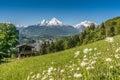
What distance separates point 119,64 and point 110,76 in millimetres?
487

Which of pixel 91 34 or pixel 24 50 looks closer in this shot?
pixel 24 50

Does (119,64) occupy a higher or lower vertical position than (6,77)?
higher

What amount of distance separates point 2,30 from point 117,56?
317 feet

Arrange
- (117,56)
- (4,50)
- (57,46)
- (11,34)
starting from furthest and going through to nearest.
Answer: (57,46) → (11,34) → (4,50) → (117,56)

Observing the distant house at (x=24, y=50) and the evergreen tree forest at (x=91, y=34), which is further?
the distant house at (x=24, y=50)

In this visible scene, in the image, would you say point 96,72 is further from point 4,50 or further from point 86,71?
point 4,50

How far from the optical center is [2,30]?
101 m

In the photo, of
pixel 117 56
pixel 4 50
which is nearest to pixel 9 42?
pixel 4 50

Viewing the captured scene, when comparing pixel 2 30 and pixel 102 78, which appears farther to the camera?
pixel 2 30

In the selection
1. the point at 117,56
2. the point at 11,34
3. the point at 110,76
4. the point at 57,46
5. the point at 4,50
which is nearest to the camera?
the point at 110,76

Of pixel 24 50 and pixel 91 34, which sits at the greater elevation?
pixel 91 34

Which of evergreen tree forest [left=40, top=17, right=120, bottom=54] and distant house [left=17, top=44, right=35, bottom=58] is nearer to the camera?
evergreen tree forest [left=40, top=17, right=120, bottom=54]

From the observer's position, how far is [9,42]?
97125 mm

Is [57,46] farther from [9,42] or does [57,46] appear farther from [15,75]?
[15,75]
